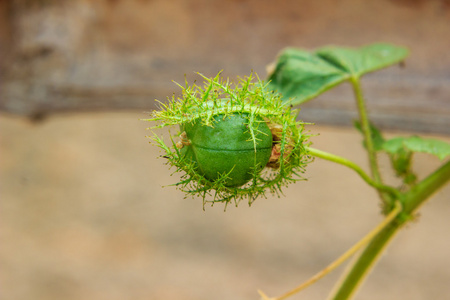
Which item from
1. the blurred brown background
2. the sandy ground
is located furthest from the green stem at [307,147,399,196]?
the sandy ground

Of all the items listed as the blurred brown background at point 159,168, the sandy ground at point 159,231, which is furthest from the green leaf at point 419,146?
the sandy ground at point 159,231

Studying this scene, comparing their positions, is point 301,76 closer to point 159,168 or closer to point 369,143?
point 369,143

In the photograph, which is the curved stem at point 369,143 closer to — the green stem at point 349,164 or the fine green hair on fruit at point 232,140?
the green stem at point 349,164

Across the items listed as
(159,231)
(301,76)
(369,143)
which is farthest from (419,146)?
(159,231)

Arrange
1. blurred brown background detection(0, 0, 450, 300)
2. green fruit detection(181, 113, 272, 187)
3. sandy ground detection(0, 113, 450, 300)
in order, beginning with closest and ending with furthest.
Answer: green fruit detection(181, 113, 272, 187) < blurred brown background detection(0, 0, 450, 300) < sandy ground detection(0, 113, 450, 300)

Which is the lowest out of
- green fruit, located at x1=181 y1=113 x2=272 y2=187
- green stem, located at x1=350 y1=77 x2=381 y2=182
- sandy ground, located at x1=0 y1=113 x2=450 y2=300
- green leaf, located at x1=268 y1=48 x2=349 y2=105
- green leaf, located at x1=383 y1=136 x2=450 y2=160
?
green fruit, located at x1=181 y1=113 x2=272 y2=187

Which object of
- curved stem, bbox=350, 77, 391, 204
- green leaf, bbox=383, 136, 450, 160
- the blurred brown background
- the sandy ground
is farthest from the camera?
the sandy ground

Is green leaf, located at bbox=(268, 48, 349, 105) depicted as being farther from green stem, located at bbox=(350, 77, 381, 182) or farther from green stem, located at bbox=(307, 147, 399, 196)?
green stem, located at bbox=(307, 147, 399, 196)

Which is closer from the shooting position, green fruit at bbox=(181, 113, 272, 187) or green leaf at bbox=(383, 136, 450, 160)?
green fruit at bbox=(181, 113, 272, 187)
